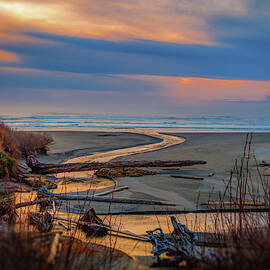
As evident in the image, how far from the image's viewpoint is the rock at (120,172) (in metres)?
9.68

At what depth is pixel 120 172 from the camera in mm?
9906

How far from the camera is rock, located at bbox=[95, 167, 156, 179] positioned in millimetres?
9680

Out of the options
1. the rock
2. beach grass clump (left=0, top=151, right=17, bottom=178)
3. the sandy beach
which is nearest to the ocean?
the sandy beach

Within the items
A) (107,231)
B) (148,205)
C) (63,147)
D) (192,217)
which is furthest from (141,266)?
(63,147)

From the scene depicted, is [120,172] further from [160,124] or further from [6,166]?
[160,124]

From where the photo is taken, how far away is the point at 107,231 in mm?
4824

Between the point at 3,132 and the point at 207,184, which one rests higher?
the point at 3,132

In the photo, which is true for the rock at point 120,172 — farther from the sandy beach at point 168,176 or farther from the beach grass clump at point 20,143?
the beach grass clump at point 20,143

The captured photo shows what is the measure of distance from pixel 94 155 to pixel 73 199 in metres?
8.10

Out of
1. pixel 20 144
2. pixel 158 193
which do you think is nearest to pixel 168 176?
pixel 158 193

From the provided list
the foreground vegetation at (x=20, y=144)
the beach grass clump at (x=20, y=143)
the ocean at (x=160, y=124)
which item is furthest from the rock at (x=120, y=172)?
the ocean at (x=160, y=124)

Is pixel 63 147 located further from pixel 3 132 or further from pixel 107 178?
pixel 107 178

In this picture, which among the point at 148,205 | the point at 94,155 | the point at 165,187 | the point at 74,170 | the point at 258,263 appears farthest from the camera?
the point at 94,155

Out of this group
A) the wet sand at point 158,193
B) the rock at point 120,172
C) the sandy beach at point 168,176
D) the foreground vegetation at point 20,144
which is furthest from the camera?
the foreground vegetation at point 20,144
